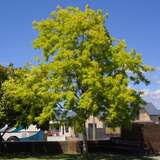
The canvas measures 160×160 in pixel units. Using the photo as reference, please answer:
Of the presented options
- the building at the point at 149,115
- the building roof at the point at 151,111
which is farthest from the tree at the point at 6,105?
the building roof at the point at 151,111

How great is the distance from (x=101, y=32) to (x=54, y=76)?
4.79 m

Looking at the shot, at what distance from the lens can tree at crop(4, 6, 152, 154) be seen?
3644cm

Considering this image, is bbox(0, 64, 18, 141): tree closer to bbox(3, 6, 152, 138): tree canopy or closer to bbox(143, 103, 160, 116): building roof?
bbox(3, 6, 152, 138): tree canopy

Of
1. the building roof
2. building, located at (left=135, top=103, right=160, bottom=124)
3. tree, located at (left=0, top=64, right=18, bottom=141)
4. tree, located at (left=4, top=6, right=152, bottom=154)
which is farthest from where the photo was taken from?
the building roof

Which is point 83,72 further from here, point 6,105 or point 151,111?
point 151,111

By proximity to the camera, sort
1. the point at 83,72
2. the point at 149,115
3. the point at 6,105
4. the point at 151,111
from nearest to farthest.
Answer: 1. the point at 83,72
2. the point at 6,105
3. the point at 149,115
4. the point at 151,111

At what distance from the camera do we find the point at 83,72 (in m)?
36.8

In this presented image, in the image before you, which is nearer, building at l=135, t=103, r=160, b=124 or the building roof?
building at l=135, t=103, r=160, b=124

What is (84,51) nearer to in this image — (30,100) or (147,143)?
(30,100)

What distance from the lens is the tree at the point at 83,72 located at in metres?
36.4

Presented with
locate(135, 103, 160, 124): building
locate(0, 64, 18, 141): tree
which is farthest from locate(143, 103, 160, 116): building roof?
locate(0, 64, 18, 141): tree

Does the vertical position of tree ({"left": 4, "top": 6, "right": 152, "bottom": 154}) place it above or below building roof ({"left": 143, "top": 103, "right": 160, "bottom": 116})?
below

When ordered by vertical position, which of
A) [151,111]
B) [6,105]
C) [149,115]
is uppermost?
[151,111]

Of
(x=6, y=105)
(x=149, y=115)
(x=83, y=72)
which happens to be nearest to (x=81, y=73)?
(x=83, y=72)
